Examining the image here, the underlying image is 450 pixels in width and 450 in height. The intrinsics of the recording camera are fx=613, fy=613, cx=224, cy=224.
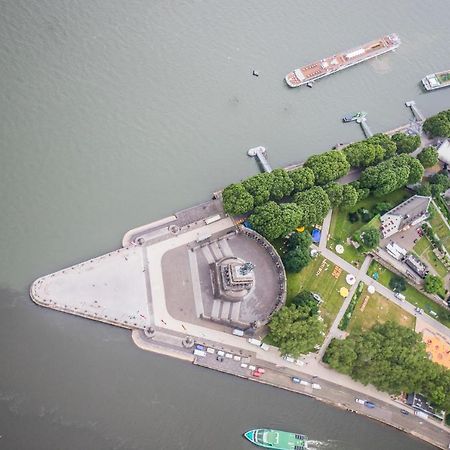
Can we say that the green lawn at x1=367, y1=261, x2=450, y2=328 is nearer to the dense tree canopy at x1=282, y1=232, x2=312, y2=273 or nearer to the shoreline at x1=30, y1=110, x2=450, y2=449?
the dense tree canopy at x1=282, y1=232, x2=312, y2=273

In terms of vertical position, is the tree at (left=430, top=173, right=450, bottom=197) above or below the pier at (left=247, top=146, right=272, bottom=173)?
below

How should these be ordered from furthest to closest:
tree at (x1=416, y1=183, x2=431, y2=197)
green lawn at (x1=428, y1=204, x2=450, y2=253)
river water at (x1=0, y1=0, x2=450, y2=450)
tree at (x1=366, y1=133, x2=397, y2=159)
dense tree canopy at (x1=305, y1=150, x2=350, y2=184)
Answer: tree at (x1=366, y1=133, x2=397, y2=159)
tree at (x1=416, y1=183, x2=431, y2=197)
green lawn at (x1=428, y1=204, x2=450, y2=253)
dense tree canopy at (x1=305, y1=150, x2=350, y2=184)
river water at (x1=0, y1=0, x2=450, y2=450)

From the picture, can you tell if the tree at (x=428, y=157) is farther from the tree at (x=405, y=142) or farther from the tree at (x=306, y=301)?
the tree at (x=306, y=301)

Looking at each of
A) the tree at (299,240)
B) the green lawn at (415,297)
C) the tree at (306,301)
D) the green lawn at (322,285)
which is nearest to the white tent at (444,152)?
the green lawn at (415,297)

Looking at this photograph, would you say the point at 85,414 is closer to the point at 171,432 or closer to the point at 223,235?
the point at 171,432

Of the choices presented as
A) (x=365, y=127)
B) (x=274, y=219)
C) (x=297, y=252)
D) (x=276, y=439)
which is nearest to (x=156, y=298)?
(x=274, y=219)

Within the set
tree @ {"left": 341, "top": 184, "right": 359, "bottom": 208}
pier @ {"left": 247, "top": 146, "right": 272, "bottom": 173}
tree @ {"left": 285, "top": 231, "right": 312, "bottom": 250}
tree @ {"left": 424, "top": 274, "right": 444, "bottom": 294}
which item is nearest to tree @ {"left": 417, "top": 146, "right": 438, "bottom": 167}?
tree @ {"left": 341, "top": 184, "right": 359, "bottom": 208}

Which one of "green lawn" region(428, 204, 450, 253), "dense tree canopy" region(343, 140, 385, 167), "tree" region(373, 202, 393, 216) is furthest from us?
"green lawn" region(428, 204, 450, 253)
